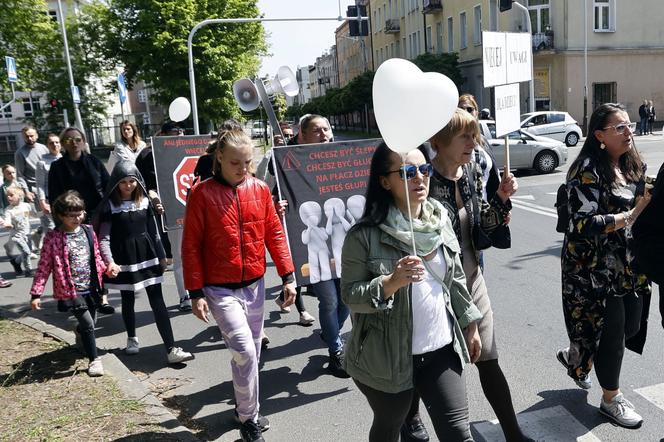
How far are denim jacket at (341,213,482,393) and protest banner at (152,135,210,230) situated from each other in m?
3.84

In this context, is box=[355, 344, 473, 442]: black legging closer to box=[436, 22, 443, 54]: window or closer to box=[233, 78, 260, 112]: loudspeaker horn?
box=[233, 78, 260, 112]: loudspeaker horn

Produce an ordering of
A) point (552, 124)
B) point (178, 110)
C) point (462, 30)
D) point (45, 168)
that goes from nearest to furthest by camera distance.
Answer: point (178, 110), point (45, 168), point (552, 124), point (462, 30)

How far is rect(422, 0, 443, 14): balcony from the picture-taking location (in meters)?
41.2

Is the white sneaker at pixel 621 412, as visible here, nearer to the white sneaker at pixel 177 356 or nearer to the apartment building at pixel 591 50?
the white sneaker at pixel 177 356

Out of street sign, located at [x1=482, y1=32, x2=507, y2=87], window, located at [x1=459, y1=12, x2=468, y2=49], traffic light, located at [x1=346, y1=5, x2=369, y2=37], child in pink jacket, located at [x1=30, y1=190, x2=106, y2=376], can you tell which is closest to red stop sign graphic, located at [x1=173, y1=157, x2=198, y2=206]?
child in pink jacket, located at [x1=30, y1=190, x2=106, y2=376]

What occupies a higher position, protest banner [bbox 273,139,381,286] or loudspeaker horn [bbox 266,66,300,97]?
loudspeaker horn [bbox 266,66,300,97]

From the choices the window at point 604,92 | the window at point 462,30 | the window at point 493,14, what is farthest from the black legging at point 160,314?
the window at point 462,30

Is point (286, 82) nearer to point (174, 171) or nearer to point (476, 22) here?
point (174, 171)

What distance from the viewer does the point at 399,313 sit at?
2.51m

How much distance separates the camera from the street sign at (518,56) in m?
3.51

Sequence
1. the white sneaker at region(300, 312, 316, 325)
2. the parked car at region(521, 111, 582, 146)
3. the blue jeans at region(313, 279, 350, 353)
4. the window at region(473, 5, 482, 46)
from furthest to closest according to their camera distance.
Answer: the window at region(473, 5, 482, 46) < the parked car at region(521, 111, 582, 146) < the white sneaker at region(300, 312, 316, 325) < the blue jeans at region(313, 279, 350, 353)

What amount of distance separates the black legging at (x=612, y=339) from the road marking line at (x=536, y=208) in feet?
24.4

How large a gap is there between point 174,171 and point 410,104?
4114 mm

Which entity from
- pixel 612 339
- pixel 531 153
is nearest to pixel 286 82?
pixel 612 339
